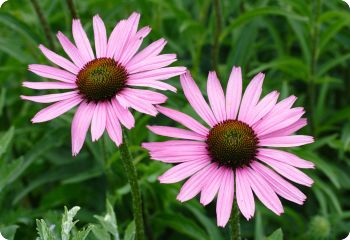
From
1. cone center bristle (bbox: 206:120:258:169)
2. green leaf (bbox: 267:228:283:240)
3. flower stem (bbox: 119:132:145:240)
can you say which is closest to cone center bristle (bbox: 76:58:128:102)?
flower stem (bbox: 119:132:145:240)

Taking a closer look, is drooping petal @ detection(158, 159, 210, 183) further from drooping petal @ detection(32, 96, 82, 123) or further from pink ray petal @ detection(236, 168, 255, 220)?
drooping petal @ detection(32, 96, 82, 123)

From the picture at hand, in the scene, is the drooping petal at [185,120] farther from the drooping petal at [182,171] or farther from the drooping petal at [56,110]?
the drooping petal at [56,110]

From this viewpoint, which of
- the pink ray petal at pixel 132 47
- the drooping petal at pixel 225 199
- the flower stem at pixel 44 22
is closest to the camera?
the drooping petal at pixel 225 199

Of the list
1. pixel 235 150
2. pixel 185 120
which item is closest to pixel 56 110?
pixel 185 120

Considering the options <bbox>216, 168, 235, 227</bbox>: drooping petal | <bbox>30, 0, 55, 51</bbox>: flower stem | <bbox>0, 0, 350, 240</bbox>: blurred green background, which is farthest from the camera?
<bbox>30, 0, 55, 51</bbox>: flower stem

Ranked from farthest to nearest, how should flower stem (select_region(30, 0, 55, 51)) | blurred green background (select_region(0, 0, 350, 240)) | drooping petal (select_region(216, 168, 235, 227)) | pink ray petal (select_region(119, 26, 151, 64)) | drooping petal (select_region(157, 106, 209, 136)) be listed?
flower stem (select_region(30, 0, 55, 51)) → blurred green background (select_region(0, 0, 350, 240)) → pink ray petal (select_region(119, 26, 151, 64)) → drooping petal (select_region(157, 106, 209, 136)) → drooping petal (select_region(216, 168, 235, 227))

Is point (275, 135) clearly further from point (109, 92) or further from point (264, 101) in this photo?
point (109, 92)

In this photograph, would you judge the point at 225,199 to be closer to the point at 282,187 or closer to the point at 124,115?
the point at 282,187

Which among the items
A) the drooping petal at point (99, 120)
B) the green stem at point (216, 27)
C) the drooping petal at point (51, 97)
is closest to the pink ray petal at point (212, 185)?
the drooping petal at point (99, 120)
